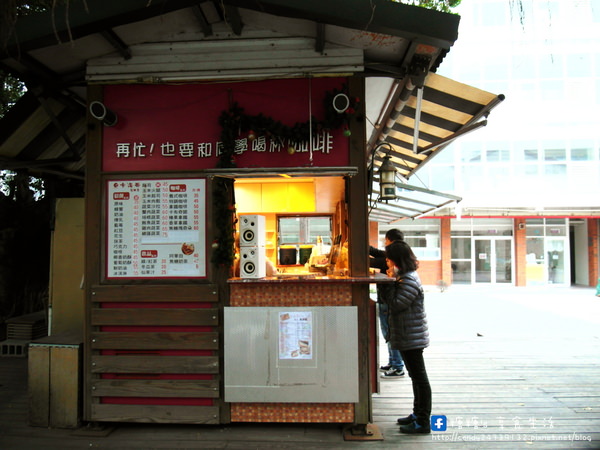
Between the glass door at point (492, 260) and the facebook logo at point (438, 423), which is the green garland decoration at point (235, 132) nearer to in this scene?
the facebook logo at point (438, 423)

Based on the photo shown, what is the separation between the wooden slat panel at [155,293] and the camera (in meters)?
3.54

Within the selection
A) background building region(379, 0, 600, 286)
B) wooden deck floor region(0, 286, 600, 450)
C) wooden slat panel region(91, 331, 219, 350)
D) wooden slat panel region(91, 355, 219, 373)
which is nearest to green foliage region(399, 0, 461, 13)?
wooden deck floor region(0, 286, 600, 450)

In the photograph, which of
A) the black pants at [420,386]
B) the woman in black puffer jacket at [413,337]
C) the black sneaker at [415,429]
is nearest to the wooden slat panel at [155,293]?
the woman in black puffer jacket at [413,337]

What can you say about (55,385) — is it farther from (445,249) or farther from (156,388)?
(445,249)

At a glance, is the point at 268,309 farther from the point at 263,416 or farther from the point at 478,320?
the point at 478,320

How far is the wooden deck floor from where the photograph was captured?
3.32m

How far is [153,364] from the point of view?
11.6ft

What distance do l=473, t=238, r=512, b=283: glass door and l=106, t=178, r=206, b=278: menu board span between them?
1462cm

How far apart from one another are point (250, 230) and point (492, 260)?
14734 millimetres

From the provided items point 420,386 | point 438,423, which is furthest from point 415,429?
point 420,386

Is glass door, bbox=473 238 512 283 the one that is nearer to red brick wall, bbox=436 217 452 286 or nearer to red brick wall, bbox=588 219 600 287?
red brick wall, bbox=436 217 452 286

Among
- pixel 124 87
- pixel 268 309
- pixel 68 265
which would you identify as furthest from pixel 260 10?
pixel 68 265

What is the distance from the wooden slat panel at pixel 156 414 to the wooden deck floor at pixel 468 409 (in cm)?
11

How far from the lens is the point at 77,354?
357 centimetres
